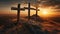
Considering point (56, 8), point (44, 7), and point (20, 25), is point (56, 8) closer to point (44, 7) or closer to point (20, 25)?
point (44, 7)

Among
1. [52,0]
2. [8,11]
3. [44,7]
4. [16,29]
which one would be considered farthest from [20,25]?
[52,0]

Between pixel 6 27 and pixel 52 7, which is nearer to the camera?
pixel 6 27

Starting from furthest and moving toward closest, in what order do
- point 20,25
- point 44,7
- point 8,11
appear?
point 44,7 < point 8,11 < point 20,25

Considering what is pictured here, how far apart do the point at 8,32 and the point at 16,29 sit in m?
0.73

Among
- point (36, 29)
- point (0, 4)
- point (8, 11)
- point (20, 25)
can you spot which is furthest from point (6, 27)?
point (0, 4)

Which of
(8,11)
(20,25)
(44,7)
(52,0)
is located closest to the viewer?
(20,25)

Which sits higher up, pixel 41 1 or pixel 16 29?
pixel 41 1

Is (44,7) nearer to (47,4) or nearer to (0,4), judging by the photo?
(47,4)

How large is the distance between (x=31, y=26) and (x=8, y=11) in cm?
913

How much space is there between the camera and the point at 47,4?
29859 millimetres

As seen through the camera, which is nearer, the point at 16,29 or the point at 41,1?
the point at 16,29

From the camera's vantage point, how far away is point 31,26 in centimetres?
1603

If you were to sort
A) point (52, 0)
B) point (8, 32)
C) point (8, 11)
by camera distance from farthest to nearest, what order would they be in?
point (52, 0) → point (8, 11) → point (8, 32)

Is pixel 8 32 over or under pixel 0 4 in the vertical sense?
under
